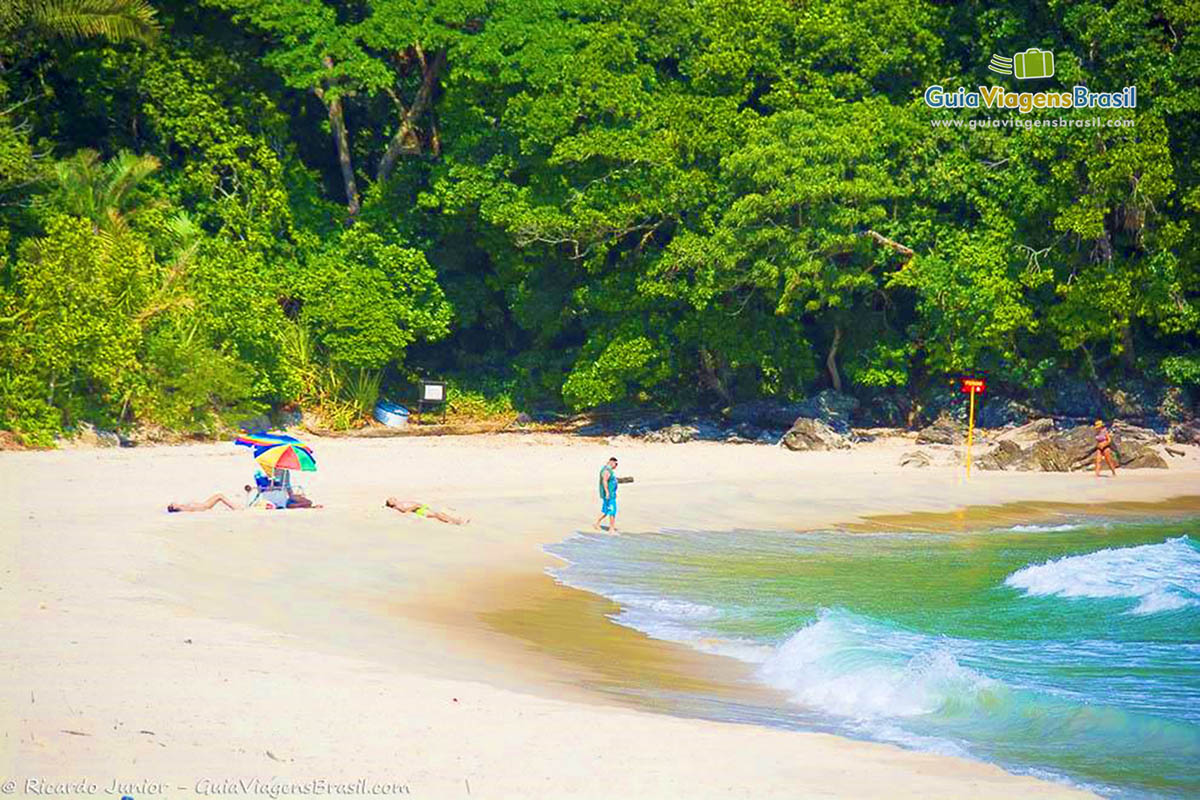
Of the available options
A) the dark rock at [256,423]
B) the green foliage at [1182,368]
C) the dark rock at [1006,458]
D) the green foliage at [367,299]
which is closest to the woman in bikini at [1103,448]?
the dark rock at [1006,458]

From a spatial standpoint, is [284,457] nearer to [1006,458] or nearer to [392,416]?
[392,416]

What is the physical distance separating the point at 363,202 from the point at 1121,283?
653 inches

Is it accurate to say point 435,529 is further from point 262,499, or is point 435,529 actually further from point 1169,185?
point 1169,185

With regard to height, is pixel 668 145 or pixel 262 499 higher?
pixel 668 145

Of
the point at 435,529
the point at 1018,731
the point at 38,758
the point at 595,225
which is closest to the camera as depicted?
the point at 38,758

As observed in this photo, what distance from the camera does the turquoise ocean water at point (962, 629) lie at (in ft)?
29.4

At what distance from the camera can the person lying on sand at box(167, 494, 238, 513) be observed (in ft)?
53.4

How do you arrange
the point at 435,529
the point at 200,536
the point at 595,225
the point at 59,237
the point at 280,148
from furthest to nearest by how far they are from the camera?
the point at 280,148
the point at 595,225
the point at 59,237
the point at 435,529
the point at 200,536

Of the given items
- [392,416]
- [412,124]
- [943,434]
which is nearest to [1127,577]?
[943,434]

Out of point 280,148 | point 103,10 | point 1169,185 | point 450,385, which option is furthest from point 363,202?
point 1169,185

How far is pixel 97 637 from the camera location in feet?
30.6

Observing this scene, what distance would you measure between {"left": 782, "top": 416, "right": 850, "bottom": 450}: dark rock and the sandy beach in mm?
4421

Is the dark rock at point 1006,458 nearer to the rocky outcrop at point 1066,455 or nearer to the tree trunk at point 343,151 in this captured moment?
the rocky outcrop at point 1066,455

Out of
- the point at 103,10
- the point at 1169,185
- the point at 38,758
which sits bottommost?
the point at 38,758
